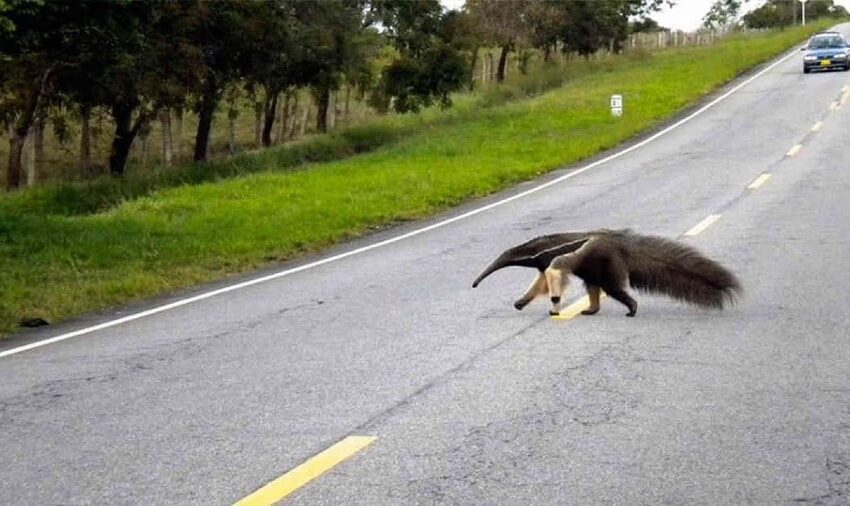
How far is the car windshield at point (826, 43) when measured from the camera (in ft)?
175

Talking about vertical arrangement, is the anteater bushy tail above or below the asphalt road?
above

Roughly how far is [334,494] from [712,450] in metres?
2.04

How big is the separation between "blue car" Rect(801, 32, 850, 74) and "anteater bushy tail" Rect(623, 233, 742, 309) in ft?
146

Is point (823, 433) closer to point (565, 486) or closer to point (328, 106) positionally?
point (565, 486)

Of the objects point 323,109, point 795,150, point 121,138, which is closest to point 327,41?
point 121,138

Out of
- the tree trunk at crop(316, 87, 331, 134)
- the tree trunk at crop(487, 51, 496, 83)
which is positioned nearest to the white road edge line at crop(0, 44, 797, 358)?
the tree trunk at crop(316, 87, 331, 134)

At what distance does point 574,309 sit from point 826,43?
45.7m

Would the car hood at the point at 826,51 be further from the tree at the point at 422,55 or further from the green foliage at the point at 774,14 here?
the green foliage at the point at 774,14

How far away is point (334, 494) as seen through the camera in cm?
616

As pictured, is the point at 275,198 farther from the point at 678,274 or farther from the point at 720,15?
the point at 720,15

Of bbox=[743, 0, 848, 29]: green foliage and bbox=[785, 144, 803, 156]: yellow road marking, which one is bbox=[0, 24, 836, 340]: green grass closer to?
bbox=[785, 144, 803, 156]: yellow road marking

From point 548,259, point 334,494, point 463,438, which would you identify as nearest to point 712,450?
point 463,438

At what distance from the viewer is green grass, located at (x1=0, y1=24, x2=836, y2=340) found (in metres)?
15.3

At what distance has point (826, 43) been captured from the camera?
5356cm
